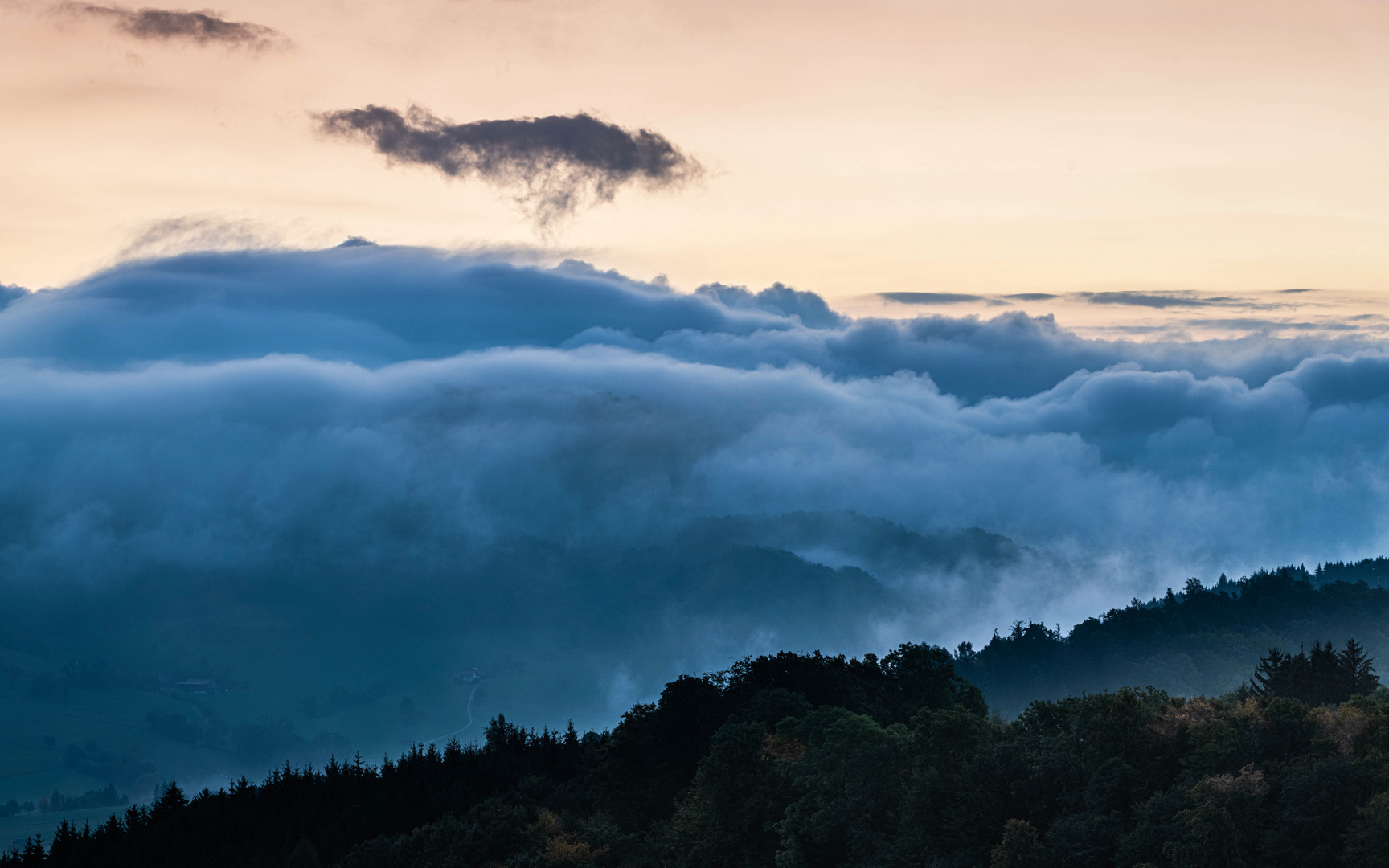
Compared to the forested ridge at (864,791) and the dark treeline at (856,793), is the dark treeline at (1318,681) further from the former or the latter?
the dark treeline at (856,793)

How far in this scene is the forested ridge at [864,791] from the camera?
71.9 metres

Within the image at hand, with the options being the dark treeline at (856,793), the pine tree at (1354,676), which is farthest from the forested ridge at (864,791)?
the pine tree at (1354,676)

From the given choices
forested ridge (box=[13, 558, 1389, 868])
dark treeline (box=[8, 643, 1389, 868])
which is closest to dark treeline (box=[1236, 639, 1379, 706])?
forested ridge (box=[13, 558, 1389, 868])

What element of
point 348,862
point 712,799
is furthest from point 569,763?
point 712,799

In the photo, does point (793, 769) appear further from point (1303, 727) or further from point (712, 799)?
point (1303, 727)

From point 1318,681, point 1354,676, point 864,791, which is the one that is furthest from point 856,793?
point 1354,676

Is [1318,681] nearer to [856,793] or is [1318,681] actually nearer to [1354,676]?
[1354,676]

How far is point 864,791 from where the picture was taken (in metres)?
91.7

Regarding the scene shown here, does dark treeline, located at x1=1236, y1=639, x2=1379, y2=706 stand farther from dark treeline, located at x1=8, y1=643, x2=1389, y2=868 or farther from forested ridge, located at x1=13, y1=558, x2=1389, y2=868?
dark treeline, located at x1=8, y1=643, x2=1389, y2=868

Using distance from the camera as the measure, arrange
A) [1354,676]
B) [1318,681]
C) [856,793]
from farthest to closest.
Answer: [1354,676] → [1318,681] → [856,793]

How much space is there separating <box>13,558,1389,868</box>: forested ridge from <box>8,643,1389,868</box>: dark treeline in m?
0.20

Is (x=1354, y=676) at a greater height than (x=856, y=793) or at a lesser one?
lesser

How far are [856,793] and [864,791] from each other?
776mm

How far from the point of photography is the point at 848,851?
9056cm
